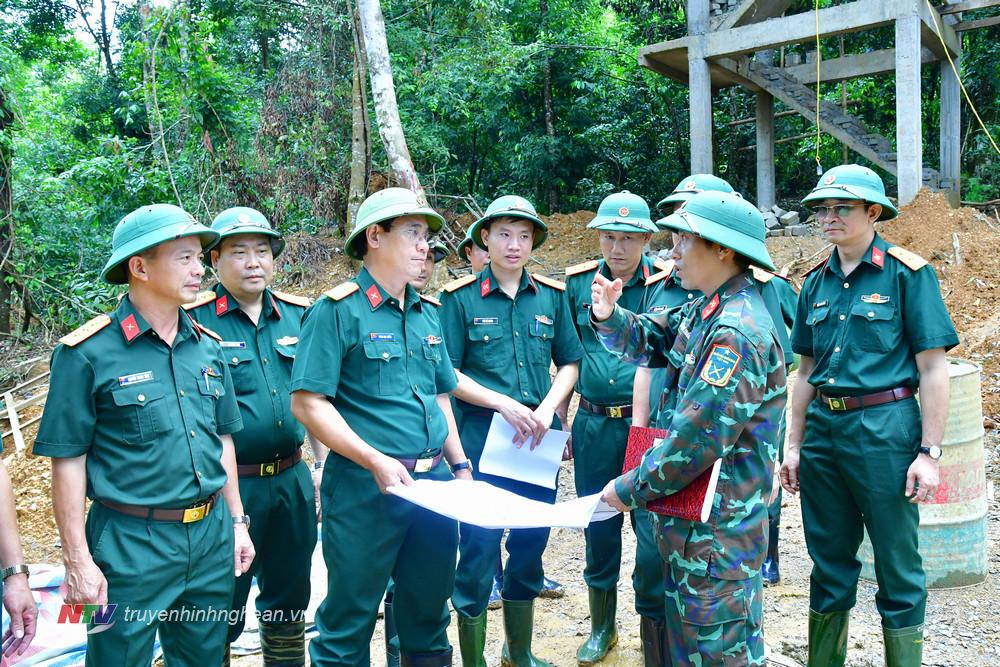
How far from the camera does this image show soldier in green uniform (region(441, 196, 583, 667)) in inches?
139

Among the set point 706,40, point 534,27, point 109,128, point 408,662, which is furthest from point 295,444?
point 109,128

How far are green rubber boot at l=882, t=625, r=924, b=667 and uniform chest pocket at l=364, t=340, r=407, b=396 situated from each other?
2102 mm

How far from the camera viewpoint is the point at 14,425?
7.65 metres

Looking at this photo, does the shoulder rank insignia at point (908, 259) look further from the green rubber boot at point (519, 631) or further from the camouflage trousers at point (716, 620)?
the green rubber boot at point (519, 631)

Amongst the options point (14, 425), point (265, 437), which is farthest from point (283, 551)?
point (14, 425)

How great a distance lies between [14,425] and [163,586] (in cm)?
628

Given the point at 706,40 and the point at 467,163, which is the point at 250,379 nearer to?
the point at 706,40

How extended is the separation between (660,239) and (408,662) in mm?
10975

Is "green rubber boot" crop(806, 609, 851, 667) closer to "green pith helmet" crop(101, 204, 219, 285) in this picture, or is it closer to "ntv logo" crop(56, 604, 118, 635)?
"ntv logo" crop(56, 604, 118, 635)

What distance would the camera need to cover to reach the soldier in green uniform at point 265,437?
11.0ft

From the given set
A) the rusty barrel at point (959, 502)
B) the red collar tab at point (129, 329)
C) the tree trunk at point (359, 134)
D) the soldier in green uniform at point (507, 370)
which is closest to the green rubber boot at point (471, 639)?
the soldier in green uniform at point (507, 370)

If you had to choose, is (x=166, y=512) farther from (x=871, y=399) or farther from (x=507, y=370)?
(x=871, y=399)

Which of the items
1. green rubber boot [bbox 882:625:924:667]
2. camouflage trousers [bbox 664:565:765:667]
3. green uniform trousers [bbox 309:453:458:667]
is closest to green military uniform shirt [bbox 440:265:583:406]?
green uniform trousers [bbox 309:453:458:667]

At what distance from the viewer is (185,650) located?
2621mm
